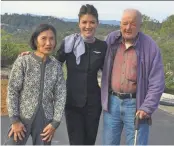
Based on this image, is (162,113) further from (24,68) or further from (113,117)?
(24,68)

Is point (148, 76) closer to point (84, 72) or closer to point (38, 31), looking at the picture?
point (84, 72)

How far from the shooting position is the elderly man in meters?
3.34

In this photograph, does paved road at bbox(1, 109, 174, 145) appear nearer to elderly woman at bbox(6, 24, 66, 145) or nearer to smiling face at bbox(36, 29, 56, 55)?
elderly woman at bbox(6, 24, 66, 145)

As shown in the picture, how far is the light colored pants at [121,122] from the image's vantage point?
3.43 metres

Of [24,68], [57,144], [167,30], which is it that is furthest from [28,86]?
[167,30]

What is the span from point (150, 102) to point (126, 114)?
0.26 m

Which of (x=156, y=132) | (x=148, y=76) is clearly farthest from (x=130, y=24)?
(x=156, y=132)

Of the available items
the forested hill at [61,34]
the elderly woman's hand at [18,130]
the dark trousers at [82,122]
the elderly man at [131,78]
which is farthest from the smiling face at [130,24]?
the forested hill at [61,34]

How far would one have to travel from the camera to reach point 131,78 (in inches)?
133

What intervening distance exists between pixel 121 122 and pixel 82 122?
1.15 ft

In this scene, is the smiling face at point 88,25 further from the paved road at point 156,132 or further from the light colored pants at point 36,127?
the paved road at point 156,132

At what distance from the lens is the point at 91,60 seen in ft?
11.4

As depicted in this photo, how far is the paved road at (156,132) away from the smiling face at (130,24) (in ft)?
6.42

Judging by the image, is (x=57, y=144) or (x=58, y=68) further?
A: (x=57, y=144)
